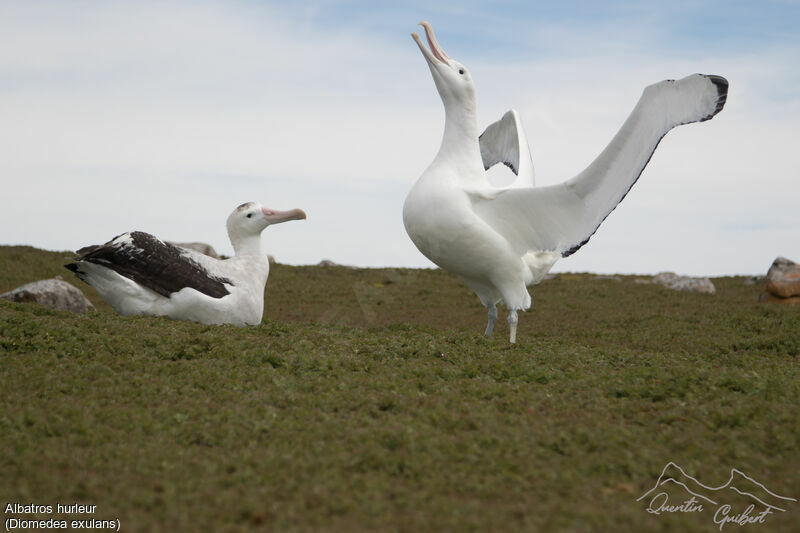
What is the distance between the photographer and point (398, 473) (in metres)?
4.45

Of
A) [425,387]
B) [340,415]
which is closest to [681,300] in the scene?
[425,387]

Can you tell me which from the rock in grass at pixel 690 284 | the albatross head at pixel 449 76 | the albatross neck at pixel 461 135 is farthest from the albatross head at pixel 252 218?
the rock in grass at pixel 690 284

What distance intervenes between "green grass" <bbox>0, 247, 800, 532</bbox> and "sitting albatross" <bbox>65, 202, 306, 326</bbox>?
396 millimetres

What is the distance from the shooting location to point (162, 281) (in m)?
8.59

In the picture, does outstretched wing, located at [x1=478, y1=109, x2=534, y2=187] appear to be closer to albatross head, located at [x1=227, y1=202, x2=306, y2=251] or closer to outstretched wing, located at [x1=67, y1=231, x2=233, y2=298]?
albatross head, located at [x1=227, y1=202, x2=306, y2=251]

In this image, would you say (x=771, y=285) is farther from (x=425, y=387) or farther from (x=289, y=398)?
(x=289, y=398)

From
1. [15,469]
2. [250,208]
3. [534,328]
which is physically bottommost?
[15,469]

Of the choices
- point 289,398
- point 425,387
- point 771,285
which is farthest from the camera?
point 771,285

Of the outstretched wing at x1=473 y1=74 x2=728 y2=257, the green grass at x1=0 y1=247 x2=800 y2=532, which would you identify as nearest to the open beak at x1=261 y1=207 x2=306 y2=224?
the green grass at x1=0 y1=247 x2=800 y2=532

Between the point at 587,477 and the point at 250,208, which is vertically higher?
the point at 250,208

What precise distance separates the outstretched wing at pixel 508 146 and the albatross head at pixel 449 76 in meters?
1.65

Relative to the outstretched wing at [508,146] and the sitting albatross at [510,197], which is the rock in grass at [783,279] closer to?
the outstretched wing at [508,146]

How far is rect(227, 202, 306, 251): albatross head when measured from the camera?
9.73 m

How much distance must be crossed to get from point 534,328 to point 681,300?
4343 mm
